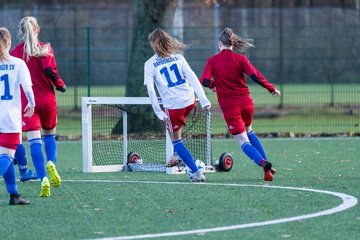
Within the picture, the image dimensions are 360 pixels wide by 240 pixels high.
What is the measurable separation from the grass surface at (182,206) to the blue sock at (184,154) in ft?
0.79

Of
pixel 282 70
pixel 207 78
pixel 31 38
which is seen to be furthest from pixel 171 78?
pixel 282 70

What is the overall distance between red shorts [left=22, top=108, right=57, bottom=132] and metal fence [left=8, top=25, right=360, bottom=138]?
1059 cm

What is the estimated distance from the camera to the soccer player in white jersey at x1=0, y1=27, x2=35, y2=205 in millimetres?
10695

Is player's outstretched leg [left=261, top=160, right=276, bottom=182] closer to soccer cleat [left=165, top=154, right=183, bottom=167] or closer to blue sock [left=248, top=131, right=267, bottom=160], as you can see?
blue sock [left=248, top=131, right=267, bottom=160]

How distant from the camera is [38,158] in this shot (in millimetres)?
12008

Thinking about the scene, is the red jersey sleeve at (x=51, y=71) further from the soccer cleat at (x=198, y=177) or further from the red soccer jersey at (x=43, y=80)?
the soccer cleat at (x=198, y=177)

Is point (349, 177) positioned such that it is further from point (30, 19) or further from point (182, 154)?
point (30, 19)

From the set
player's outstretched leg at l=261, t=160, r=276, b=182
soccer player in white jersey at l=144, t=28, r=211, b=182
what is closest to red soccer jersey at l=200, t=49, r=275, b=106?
soccer player in white jersey at l=144, t=28, r=211, b=182

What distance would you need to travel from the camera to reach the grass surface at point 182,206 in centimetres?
902

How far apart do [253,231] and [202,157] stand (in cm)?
594

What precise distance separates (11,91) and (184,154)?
9.25ft

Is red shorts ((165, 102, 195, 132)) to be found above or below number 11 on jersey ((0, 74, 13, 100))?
below

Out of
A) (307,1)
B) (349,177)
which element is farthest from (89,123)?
(307,1)

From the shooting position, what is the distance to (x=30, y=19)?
12.2m
